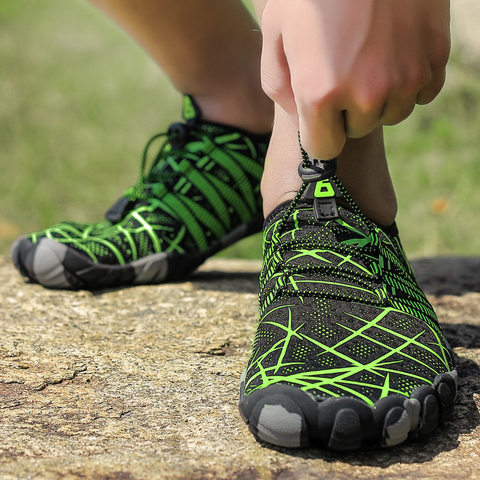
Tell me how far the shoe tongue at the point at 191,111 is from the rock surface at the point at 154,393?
36 cm

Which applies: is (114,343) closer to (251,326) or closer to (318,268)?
(251,326)

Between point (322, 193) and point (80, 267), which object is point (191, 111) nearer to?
point (80, 267)

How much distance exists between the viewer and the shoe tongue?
4.42 ft

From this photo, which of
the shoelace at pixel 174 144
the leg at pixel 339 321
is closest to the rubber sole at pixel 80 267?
the shoelace at pixel 174 144

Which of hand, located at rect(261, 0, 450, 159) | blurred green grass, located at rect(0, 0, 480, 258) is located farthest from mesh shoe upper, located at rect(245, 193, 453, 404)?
blurred green grass, located at rect(0, 0, 480, 258)

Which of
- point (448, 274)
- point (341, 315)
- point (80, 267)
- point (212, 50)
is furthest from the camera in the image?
point (448, 274)

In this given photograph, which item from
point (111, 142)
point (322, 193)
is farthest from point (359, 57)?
point (111, 142)

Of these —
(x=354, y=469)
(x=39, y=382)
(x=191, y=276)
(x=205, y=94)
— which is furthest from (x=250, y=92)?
(x=354, y=469)

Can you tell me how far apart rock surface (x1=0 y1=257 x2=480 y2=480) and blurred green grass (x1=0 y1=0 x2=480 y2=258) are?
1.12 metres

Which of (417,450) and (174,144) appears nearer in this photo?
(417,450)

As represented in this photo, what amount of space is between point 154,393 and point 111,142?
2.85 m

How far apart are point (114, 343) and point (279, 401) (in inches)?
17.2

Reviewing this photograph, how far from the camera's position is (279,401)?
0.62m

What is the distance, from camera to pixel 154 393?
0.80 m
